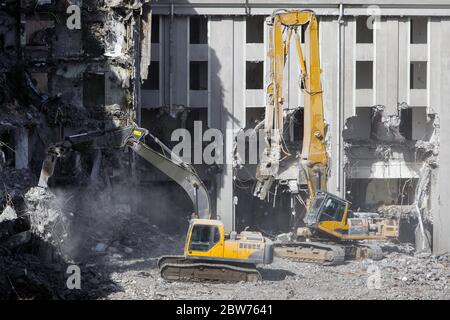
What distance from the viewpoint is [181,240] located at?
31109 mm

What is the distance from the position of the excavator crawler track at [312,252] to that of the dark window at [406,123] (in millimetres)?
10800

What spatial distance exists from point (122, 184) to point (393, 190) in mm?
12071

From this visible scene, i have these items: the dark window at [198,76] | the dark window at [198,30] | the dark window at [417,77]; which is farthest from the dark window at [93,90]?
the dark window at [417,77]

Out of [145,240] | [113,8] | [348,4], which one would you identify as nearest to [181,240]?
[145,240]

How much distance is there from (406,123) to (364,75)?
280 cm

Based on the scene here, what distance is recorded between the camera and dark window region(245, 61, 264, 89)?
3578cm

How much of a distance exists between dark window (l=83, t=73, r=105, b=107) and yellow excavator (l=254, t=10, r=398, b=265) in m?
6.42

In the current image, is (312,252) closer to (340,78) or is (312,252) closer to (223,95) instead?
(223,95)

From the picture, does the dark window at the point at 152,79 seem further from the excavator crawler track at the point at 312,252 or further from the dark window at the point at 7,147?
the excavator crawler track at the point at 312,252

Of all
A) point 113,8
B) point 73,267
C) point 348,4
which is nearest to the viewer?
point 73,267

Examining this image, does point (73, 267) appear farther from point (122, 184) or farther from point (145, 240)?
Result: point (122, 184)

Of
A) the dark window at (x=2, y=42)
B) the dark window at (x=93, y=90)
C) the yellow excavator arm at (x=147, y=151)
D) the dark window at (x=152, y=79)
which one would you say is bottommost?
the yellow excavator arm at (x=147, y=151)

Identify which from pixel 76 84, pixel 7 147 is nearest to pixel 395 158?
pixel 76 84

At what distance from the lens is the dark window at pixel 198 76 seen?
1393 inches
